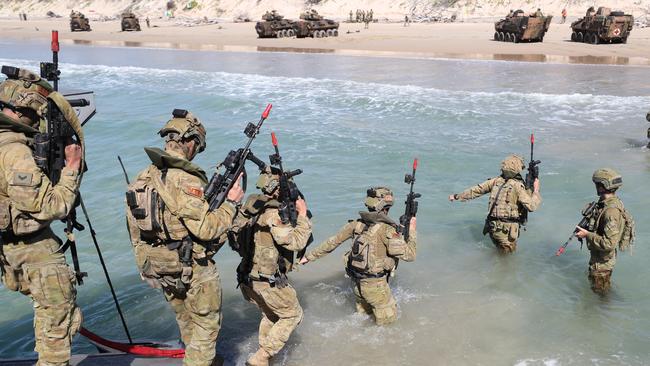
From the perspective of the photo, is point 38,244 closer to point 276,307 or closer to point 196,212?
point 196,212

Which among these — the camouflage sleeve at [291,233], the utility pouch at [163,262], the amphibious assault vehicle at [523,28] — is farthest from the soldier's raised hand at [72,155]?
the amphibious assault vehicle at [523,28]

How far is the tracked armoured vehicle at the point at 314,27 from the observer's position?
44.3m

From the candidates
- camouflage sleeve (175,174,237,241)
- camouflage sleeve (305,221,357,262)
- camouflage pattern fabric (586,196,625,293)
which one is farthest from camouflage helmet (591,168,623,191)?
camouflage sleeve (175,174,237,241)

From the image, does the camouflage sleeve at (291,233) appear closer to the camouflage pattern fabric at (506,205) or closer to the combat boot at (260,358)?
the combat boot at (260,358)

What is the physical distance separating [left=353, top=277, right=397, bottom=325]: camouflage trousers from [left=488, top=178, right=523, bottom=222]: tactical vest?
2.19 metres

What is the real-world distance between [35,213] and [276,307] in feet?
7.38

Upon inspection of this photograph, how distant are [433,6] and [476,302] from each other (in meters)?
55.7

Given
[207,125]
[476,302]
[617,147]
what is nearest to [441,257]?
[476,302]

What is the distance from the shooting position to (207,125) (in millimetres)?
18203

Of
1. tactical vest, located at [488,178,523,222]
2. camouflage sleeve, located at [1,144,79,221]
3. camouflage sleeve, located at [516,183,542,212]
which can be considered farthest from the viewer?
tactical vest, located at [488,178,523,222]

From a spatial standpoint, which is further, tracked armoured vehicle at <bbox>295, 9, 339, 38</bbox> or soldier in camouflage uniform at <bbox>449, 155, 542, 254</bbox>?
tracked armoured vehicle at <bbox>295, 9, 339, 38</bbox>

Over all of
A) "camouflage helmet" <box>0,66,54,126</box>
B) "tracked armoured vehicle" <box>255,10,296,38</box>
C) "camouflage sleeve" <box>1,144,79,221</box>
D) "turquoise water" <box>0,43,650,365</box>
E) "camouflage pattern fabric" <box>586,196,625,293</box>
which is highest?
"tracked armoured vehicle" <box>255,10,296,38</box>

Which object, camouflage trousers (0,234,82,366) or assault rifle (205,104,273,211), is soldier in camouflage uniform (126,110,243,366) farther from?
camouflage trousers (0,234,82,366)

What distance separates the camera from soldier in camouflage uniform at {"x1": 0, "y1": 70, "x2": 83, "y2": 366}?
3930 mm
